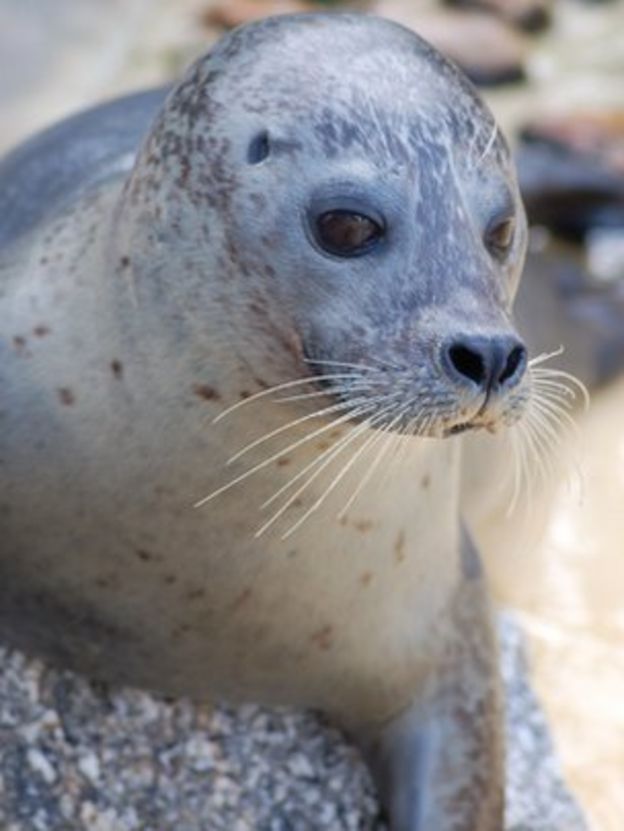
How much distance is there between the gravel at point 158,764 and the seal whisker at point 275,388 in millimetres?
698

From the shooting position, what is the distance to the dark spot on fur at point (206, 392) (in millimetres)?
3387

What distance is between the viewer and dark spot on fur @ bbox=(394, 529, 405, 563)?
12.4 ft

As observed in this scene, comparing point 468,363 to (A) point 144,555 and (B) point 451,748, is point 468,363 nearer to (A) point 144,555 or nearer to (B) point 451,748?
(A) point 144,555

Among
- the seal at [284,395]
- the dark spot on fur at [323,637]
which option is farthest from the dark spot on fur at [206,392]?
the dark spot on fur at [323,637]

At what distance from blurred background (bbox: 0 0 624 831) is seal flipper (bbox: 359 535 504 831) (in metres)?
0.38

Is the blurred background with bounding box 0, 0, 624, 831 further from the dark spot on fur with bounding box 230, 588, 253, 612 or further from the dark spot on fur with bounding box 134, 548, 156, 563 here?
the dark spot on fur with bounding box 134, 548, 156, 563

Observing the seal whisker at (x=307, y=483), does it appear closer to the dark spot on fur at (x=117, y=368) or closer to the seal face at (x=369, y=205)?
the seal face at (x=369, y=205)

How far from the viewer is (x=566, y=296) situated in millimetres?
6457

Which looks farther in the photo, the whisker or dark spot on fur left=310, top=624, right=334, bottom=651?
dark spot on fur left=310, top=624, right=334, bottom=651

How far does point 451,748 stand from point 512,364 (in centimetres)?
110

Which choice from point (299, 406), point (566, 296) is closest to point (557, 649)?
point (566, 296)

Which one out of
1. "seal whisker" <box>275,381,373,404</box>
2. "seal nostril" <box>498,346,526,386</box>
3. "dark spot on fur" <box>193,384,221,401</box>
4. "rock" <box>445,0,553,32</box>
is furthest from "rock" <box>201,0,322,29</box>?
"seal nostril" <box>498,346,526,386</box>

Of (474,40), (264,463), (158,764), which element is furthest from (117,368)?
(474,40)

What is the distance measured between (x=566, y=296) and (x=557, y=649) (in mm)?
1436
